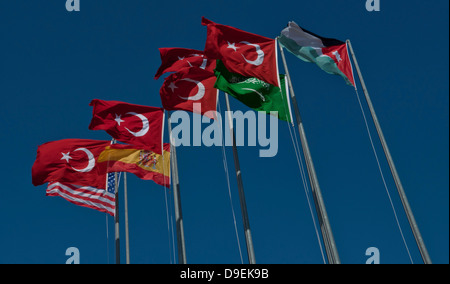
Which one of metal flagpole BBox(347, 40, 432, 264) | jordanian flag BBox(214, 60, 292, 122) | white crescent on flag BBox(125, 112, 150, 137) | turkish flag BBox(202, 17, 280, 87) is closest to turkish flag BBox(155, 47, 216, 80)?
white crescent on flag BBox(125, 112, 150, 137)

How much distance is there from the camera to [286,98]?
1522 cm

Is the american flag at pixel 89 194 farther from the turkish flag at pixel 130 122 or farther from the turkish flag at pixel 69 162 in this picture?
the turkish flag at pixel 130 122

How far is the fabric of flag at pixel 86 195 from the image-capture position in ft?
67.2

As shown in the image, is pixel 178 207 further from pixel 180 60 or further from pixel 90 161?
pixel 90 161

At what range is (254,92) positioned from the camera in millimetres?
15391

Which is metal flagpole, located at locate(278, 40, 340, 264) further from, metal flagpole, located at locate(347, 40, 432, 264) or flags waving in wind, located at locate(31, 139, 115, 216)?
flags waving in wind, located at locate(31, 139, 115, 216)

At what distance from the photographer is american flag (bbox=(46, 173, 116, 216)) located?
20.5 meters

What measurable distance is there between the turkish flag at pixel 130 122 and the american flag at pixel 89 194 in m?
4.37
